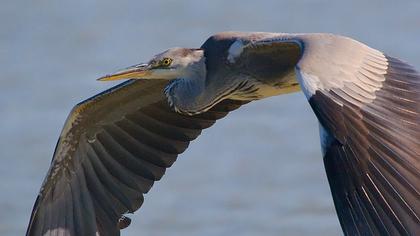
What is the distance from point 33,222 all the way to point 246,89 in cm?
159

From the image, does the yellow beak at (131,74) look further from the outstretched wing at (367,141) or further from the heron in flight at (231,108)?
the outstretched wing at (367,141)

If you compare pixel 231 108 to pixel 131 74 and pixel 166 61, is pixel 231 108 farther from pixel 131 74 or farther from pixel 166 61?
pixel 131 74

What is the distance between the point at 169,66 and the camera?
32.9ft

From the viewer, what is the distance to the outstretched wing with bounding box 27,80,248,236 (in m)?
Answer: 10.2

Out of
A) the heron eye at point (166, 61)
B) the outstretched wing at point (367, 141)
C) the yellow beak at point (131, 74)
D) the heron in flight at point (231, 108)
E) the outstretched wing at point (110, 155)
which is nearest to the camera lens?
the outstretched wing at point (367, 141)

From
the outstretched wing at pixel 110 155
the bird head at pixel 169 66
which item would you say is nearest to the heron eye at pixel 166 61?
the bird head at pixel 169 66

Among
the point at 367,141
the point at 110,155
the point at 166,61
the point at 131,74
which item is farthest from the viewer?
the point at 110,155

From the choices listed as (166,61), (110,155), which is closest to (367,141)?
(166,61)

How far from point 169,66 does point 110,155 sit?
0.78 metres

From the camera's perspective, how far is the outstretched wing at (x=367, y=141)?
323 inches

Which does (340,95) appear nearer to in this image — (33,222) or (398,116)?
(398,116)

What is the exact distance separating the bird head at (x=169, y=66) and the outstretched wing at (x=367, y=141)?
1.22 metres

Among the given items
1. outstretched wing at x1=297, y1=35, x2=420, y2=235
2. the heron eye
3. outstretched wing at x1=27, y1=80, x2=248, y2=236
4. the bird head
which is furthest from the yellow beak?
outstretched wing at x1=297, y1=35, x2=420, y2=235

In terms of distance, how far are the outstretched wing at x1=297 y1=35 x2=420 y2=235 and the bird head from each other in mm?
1224
